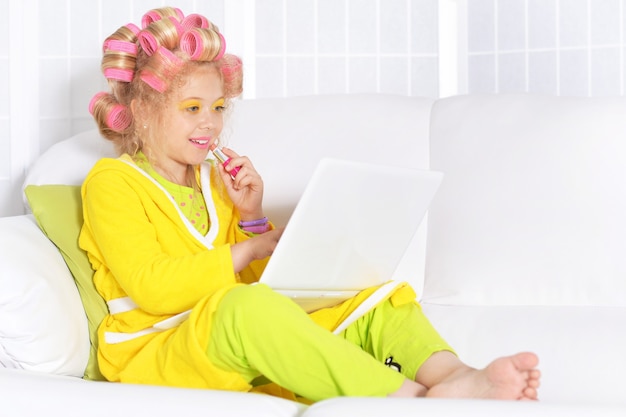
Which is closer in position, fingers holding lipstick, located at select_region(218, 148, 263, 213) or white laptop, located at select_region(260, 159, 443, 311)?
white laptop, located at select_region(260, 159, 443, 311)

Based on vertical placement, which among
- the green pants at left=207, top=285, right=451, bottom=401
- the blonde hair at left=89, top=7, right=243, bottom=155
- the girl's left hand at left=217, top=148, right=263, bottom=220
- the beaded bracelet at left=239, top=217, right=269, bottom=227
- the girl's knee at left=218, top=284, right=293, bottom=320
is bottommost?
the green pants at left=207, top=285, right=451, bottom=401

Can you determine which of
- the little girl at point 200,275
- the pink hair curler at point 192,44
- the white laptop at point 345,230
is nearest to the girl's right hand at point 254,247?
the little girl at point 200,275

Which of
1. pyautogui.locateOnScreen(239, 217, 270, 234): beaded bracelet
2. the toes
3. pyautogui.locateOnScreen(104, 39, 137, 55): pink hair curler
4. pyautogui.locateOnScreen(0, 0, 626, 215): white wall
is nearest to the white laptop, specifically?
pyautogui.locateOnScreen(239, 217, 270, 234): beaded bracelet

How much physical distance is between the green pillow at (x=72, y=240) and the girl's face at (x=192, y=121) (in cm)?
20

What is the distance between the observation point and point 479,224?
6.61 ft

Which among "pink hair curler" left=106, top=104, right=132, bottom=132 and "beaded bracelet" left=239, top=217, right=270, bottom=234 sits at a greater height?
"pink hair curler" left=106, top=104, right=132, bottom=132

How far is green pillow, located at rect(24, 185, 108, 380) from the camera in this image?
178 centimetres

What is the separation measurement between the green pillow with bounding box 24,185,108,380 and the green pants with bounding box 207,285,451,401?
376 mm

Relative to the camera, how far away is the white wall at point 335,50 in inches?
103

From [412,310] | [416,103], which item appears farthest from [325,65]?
[412,310]

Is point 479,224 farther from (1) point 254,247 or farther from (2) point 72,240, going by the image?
(2) point 72,240

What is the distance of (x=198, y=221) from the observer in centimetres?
188

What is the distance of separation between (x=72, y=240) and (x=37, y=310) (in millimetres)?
196

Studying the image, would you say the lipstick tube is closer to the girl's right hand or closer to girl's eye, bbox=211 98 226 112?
girl's eye, bbox=211 98 226 112
